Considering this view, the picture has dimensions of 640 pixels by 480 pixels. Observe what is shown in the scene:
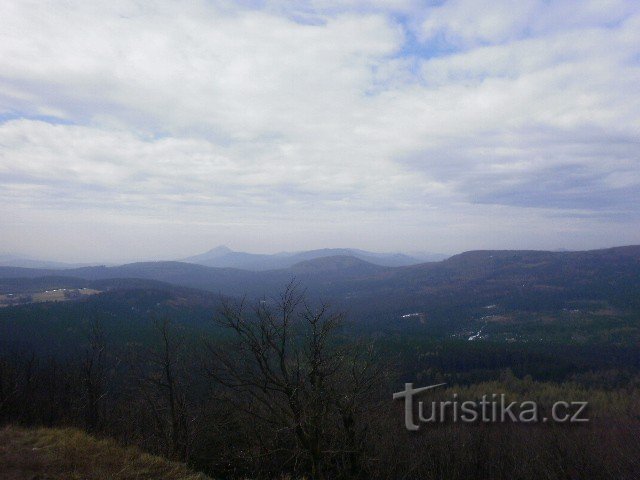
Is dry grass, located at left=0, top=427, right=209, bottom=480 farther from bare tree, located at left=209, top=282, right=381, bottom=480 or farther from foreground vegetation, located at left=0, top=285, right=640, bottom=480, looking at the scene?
bare tree, located at left=209, top=282, right=381, bottom=480

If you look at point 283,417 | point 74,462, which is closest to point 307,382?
point 283,417

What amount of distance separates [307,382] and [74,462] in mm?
8789

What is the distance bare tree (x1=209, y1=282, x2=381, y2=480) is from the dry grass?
4207mm

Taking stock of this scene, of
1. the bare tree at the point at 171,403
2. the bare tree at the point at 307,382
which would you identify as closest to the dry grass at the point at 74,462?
the bare tree at the point at 307,382

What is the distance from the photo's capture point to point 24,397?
25.5m

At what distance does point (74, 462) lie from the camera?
35.2 feet

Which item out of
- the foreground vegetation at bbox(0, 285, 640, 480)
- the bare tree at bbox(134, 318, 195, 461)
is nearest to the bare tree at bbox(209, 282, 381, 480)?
the foreground vegetation at bbox(0, 285, 640, 480)

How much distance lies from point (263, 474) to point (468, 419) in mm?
20858

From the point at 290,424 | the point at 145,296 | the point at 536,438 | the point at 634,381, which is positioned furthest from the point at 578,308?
the point at 290,424

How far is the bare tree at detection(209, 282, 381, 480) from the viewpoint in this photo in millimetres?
15312

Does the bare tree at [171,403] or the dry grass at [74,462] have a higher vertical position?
the dry grass at [74,462]

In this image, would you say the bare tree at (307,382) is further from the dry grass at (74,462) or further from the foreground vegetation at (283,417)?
the dry grass at (74,462)

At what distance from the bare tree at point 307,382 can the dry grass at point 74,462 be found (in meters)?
4.21

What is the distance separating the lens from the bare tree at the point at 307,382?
15312 millimetres
